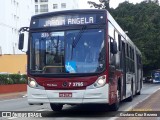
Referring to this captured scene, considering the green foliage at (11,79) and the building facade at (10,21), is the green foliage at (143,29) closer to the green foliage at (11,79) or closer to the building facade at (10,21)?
the building facade at (10,21)

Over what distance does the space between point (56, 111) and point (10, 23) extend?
1992 inches

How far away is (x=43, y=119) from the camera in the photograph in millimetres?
13414

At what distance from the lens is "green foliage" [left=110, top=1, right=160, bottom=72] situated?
76.1 m

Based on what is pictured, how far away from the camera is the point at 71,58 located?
44.4ft

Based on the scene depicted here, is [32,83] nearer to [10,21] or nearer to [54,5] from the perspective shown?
[10,21]

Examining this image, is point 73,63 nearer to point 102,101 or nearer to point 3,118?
point 102,101

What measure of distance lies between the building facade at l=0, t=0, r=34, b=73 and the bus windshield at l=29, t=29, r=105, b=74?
143ft

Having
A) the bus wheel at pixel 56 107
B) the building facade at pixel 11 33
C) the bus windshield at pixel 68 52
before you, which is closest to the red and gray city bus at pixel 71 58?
the bus windshield at pixel 68 52

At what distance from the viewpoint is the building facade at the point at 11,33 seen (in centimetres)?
5794

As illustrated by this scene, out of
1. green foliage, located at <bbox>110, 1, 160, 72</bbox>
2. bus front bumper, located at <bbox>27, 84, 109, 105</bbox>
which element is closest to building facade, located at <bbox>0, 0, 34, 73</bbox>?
green foliage, located at <bbox>110, 1, 160, 72</bbox>

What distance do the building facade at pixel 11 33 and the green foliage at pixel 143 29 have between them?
704 inches

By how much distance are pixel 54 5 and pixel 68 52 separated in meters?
97.0

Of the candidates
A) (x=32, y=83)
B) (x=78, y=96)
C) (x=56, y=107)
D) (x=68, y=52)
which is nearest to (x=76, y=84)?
(x=78, y=96)

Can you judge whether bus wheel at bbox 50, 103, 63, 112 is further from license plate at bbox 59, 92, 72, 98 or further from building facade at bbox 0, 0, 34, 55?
building facade at bbox 0, 0, 34, 55
